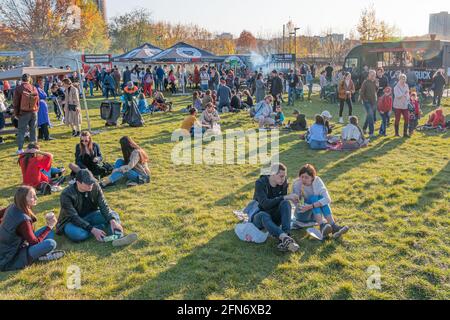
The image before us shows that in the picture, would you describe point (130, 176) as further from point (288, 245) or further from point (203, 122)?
point (203, 122)

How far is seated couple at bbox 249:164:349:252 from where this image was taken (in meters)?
5.41

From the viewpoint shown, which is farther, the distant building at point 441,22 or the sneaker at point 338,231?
the distant building at point 441,22

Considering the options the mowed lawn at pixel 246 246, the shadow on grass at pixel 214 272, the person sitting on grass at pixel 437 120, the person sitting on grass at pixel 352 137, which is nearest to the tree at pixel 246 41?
the person sitting on grass at pixel 437 120

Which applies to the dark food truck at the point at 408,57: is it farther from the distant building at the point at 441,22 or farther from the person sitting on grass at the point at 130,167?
the distant building at the point at 441,22

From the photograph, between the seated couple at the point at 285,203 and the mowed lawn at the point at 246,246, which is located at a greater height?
the seated couple at the point at 285,203

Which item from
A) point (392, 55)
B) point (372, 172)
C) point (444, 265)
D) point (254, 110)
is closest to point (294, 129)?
point (254, 110)

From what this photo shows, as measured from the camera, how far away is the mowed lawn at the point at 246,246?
14.6 ft

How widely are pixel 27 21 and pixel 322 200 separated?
176 feet

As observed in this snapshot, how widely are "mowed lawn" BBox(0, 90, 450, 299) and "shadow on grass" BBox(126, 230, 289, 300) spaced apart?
12 millimetres

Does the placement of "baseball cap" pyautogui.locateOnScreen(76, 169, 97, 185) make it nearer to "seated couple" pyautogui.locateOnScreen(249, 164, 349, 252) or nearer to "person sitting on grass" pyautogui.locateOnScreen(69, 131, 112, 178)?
"seated couple" pyautogui.locateOnScreen(249, 164, 349, 252)

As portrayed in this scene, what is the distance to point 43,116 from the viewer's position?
41.4 feet

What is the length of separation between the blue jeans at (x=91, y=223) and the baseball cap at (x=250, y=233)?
1722 mm

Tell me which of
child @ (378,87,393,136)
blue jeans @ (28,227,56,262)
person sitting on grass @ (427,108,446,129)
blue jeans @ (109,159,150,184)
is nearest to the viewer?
blue jeans @ (28,227,56,262)

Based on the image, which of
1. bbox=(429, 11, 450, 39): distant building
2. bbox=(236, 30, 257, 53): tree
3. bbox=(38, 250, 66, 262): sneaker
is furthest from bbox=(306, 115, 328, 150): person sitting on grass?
bbox=(429, 11, 450, 39): distant building
